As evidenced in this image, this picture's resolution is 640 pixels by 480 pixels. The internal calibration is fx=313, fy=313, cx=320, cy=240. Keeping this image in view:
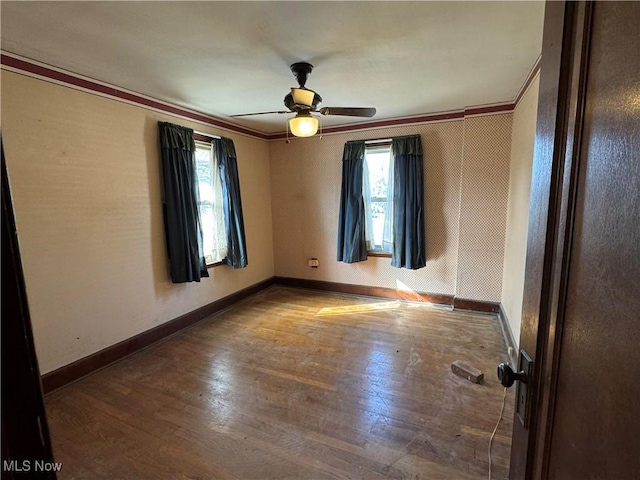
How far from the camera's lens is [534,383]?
75 centimetres

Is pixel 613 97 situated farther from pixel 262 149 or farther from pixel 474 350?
pixel 262 149

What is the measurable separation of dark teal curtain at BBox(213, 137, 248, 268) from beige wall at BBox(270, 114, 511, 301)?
3.19 ft

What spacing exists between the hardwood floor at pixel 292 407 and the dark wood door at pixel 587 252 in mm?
1193

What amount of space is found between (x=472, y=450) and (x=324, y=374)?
112cm

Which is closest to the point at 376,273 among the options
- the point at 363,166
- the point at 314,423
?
the point at 363,166

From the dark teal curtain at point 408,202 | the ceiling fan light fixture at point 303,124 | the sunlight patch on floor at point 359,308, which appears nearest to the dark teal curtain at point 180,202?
the ceiling fan light fixture at point 303,124

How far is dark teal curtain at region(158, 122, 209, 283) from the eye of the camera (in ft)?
9.97

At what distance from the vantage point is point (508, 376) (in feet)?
2.63

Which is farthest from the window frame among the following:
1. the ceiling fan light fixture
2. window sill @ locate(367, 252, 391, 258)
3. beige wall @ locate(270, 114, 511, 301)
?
window sill @ locate(367, 252, 391, 258)

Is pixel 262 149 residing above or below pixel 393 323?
above

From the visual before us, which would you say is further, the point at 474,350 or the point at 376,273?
the point at 376,273

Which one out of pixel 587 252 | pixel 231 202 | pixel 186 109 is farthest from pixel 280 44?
pixel 231 202

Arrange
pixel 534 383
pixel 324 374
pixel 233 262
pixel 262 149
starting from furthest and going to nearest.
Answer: pixel 262 149 → pixel 233 262 → pixel 324 374 → pixel 534 383

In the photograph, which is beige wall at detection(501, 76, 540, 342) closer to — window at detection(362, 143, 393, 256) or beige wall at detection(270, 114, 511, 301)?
beige wall at detection(270, 114, 511, 301)
